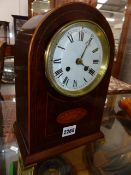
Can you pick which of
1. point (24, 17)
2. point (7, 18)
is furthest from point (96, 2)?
point (7, 18)

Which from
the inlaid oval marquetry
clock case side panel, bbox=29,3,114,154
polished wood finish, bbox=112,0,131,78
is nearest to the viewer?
clock case side panel, bbox=29,3,114,154

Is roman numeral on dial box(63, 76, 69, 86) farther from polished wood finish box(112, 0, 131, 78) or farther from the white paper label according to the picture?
polished wood finish box(112, 0, 131, 78)

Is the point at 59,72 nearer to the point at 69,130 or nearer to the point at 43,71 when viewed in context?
the point at 43,71

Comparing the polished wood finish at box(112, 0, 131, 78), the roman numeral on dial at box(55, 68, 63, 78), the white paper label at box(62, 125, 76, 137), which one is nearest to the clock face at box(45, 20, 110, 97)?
the roman numeral on dial at box(55, 68, 63, 78)

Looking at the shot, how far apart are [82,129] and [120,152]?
278 mm

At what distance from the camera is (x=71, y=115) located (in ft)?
1.76

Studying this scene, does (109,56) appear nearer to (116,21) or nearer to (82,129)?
(82,129)

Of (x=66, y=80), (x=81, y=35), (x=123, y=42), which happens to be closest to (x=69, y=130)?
(x=66, y=80)

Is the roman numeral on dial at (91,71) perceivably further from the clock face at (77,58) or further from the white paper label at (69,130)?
the white paper label at (69,130)

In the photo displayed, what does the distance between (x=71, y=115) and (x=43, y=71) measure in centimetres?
18

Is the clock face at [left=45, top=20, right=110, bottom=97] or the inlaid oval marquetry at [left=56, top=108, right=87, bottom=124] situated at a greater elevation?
the clock face at [left=45, top=20, right=110, bottom=97]

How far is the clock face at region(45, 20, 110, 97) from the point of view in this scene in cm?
44

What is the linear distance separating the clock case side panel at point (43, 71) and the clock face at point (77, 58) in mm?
16

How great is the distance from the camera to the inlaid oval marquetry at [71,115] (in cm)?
52
